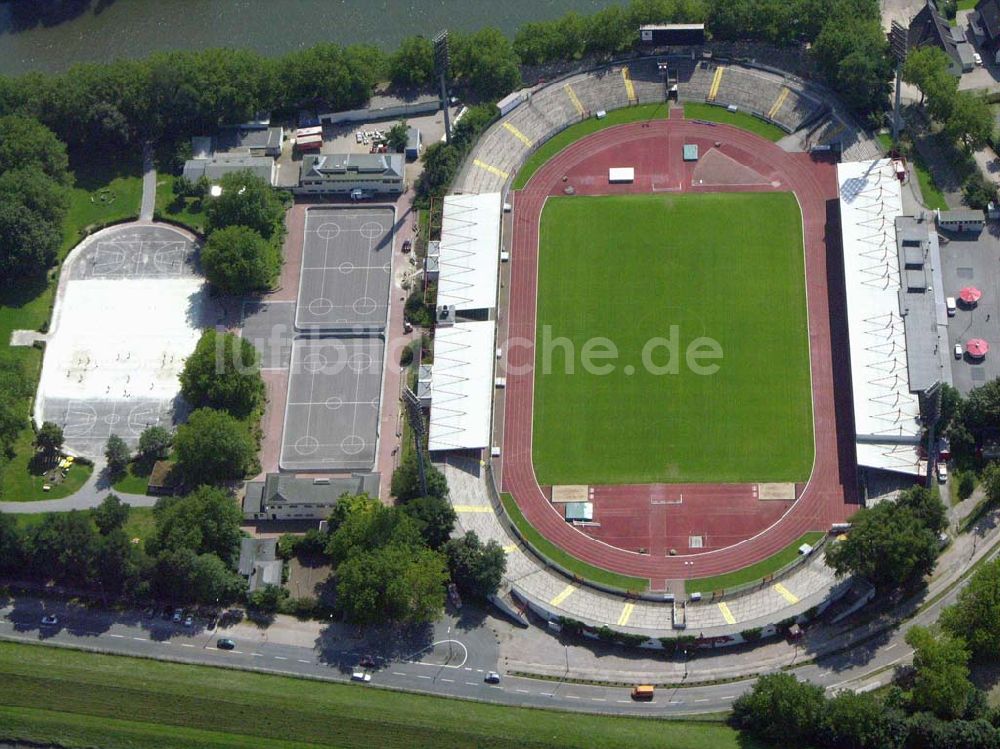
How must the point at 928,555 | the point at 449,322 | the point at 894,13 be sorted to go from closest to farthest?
the point at 928,555, the point at 449,322, the point at 894,13

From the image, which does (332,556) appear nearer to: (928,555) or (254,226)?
(254,226)

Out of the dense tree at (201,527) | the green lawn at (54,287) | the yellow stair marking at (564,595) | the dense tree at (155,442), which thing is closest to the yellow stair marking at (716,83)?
the yellow stair marking at (564,595)

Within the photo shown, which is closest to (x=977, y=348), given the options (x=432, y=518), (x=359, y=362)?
(x=432, y=518)

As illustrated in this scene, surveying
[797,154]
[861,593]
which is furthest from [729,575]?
[797,154]

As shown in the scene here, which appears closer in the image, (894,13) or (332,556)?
(332,556)

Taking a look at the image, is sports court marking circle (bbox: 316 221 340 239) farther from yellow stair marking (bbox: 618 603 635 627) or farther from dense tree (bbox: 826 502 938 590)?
dense tree (bbox: 826 502 938 590)

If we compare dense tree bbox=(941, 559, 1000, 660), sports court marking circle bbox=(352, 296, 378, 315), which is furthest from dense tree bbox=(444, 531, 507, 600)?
dense tree bbox=(941, 559, 1000, 660)

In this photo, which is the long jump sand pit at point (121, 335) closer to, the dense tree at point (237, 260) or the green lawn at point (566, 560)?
the dense tree at point (237, 260)
